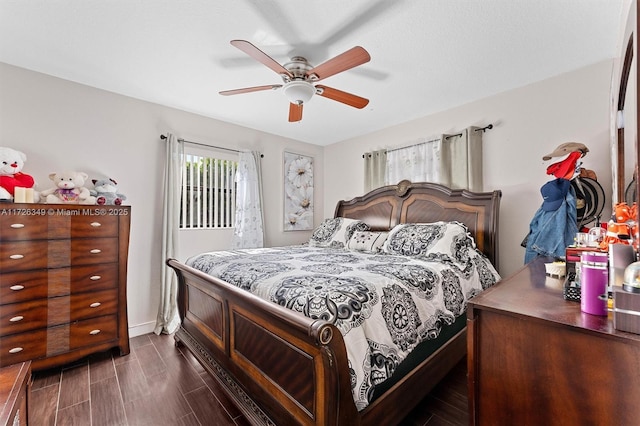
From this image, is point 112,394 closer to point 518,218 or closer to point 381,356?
point 381,356

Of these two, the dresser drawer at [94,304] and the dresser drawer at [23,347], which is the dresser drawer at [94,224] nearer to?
the dresser drawer at [94,304]

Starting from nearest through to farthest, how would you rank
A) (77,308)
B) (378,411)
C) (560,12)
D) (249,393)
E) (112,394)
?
(378,411)
(249,393)
(560,12)
(112,394)
(77,308)

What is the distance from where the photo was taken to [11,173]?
2.17m

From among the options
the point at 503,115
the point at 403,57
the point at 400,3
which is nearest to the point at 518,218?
the point at 503,115

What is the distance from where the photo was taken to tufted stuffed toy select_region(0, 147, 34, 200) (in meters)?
2.12

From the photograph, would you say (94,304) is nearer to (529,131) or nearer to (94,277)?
(94,277)

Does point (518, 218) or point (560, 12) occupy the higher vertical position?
point (560, 12)

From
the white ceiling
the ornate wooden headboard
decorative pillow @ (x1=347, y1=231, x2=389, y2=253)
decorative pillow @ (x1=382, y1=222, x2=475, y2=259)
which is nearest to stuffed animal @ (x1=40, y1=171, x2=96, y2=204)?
the white ceiling

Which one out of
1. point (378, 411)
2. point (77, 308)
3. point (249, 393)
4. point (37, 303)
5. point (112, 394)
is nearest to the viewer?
Answer: point (378, 411)

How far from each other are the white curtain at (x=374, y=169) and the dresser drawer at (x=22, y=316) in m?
3.57

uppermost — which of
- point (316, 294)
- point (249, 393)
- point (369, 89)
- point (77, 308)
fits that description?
point (369, 89)

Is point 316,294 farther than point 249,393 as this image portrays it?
No

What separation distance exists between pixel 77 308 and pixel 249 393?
178cm

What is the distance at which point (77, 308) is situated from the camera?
90.0 inches
